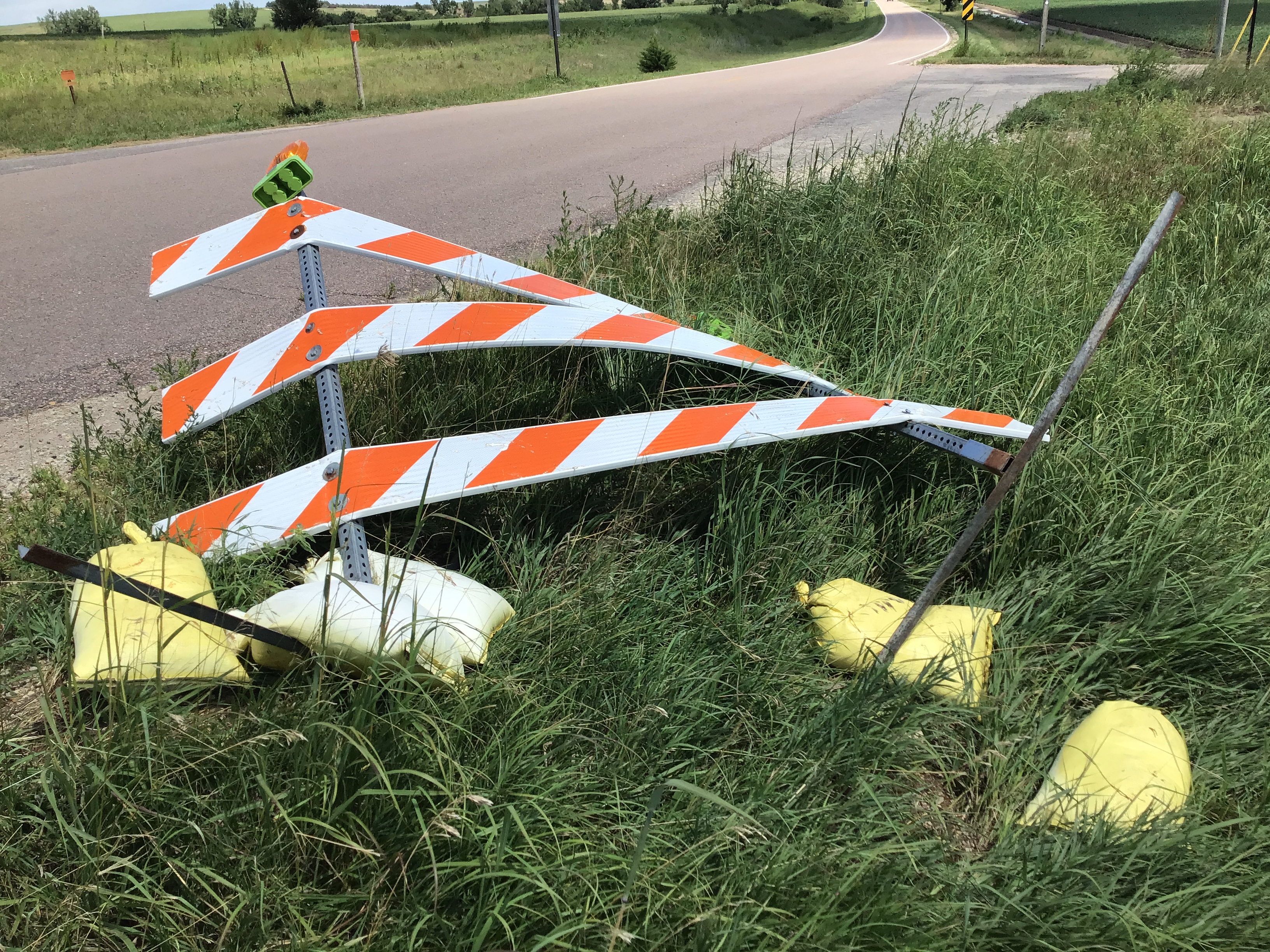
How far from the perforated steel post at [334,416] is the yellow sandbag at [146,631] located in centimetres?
33

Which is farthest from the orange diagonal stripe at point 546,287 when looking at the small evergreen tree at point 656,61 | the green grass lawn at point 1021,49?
the small evergreen tree at point 656,61

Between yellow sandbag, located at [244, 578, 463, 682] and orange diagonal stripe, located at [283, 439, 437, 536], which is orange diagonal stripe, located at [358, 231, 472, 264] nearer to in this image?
orange diagonal stripe, located at [283, 439, 437, 536]

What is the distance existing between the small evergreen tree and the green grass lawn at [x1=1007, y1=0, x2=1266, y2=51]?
51.4ft

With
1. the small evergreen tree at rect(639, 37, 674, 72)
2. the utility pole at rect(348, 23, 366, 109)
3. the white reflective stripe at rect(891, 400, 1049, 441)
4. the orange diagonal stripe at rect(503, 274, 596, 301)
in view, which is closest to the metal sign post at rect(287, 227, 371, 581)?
the orange diagonal stripe at rect(503, 274, 596, 301)

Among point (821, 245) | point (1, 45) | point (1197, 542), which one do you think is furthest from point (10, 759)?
point (1, 45)

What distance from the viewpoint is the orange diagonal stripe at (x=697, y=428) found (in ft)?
7.27

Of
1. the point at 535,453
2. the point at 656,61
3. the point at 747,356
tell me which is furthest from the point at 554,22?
the point at 535,453

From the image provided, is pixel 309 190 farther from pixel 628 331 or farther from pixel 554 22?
pixel 554 22

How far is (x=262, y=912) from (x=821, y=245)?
3.42 metres

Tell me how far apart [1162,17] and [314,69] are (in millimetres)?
41868

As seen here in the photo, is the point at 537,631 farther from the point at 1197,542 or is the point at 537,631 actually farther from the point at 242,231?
the point at 1197,542

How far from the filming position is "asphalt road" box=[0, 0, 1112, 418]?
15.0ft

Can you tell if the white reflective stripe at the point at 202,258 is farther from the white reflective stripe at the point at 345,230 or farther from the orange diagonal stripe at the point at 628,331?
the orange diagonal stripe at the point at 628,331

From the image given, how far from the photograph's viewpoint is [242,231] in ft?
8.44
